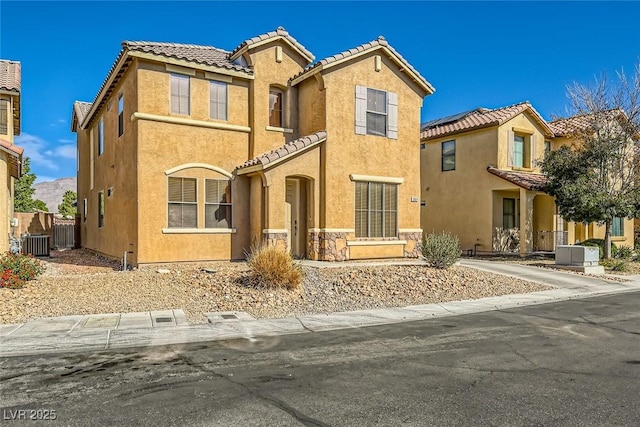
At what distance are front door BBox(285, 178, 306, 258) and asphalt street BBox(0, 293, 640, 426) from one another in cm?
778

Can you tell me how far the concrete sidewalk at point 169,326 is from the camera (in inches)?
294

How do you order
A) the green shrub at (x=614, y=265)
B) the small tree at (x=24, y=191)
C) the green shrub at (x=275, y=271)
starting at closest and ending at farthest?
the green shrub at (x=275, y=271)
the green shrub at (x=614, y=265)
the small tree at (x=24, y=191)

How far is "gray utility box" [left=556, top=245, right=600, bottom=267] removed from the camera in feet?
57.3

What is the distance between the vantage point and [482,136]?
76.7 feet

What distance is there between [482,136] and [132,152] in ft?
54.3

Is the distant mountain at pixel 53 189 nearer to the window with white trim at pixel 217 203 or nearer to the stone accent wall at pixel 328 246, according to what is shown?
the window with white trim at pixel 217 203

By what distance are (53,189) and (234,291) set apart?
17544 cm


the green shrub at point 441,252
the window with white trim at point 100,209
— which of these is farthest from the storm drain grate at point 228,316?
the window with white trim at point 100,209

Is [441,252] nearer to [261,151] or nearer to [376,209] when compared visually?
[376,209]

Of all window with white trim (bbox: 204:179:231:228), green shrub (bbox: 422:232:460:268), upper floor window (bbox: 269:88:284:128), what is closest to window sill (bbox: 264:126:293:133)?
upper floor window (bbox: 269:88:284:128)

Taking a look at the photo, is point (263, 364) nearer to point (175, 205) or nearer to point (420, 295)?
point (420, 295)

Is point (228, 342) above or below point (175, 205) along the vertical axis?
below

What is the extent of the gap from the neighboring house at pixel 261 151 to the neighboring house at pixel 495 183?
270 inches

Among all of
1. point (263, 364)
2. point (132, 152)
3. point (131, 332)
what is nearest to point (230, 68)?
point (132, 152)
